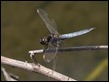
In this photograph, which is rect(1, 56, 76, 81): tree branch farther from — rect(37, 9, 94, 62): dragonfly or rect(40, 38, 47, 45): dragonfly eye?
rect(40, 38, 47, 45): dragonfly eye

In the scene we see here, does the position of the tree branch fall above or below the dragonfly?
below

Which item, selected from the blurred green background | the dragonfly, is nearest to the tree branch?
the dragonfly

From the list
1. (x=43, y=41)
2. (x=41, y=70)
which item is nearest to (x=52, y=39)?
(x=43, y=41)

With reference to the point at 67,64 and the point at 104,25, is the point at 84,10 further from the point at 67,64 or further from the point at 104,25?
the point at 67,64

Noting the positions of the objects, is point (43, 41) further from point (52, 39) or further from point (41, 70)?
point (41, 70)

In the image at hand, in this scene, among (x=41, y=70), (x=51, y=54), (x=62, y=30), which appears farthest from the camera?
(x=62, y=30)

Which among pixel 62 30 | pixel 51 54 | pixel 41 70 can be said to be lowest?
pixel 41 70

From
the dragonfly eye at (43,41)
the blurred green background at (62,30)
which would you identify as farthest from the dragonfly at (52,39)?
the blurred green background at (62,30)

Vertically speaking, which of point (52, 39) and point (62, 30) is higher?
point (62, 30)

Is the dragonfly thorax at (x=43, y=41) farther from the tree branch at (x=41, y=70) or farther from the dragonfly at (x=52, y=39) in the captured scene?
the tree branch at (x=41, y=70)
